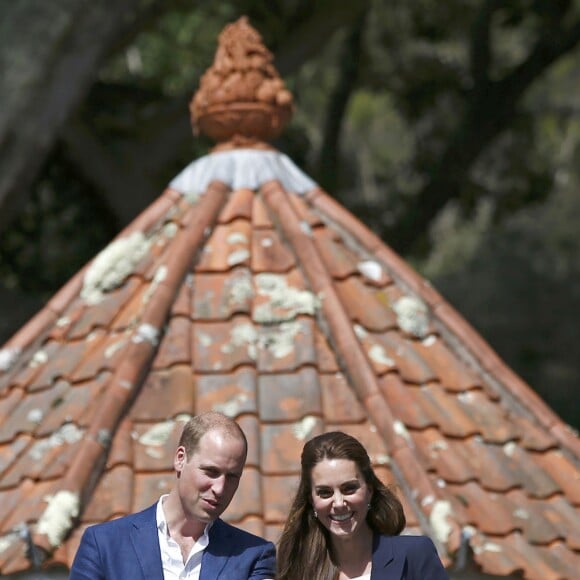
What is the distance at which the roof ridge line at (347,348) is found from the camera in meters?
5.59

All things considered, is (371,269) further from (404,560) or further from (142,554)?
(142,554)

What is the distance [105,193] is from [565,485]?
253 inches

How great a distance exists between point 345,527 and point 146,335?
1976 mm

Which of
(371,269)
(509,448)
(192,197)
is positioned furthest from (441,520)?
(192,197)

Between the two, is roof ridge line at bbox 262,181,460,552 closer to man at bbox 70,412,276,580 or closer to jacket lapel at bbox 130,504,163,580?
man at bbox 70,412,276,580

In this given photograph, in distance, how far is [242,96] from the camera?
673cm

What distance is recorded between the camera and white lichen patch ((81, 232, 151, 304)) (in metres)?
6.58

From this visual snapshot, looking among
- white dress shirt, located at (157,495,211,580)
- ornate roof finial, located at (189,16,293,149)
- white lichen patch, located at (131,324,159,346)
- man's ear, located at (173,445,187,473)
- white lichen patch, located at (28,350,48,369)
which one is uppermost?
ornate roof finial, located at (189,16,293,149)

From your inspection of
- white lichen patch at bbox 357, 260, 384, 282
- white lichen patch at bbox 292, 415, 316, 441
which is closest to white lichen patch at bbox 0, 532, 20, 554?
white lichen patch at bbox 292, 415, 316, 441

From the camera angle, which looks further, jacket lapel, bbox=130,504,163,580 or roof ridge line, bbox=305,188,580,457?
roof ridge line, bbox=305,188,580,457

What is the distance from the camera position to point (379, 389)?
589 cm

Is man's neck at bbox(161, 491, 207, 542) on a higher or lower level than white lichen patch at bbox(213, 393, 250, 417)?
lower

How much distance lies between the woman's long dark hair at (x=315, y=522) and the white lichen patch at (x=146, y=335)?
175cm

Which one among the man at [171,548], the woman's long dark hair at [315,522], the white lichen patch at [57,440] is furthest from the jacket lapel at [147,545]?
the white lichen patch at [57,440]
